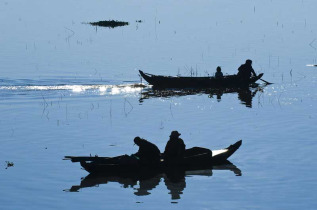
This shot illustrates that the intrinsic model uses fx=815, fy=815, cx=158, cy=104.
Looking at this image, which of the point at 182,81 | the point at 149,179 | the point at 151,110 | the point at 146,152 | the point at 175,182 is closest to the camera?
the point at 175,182

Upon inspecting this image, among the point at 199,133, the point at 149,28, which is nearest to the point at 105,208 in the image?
the point at 199,133

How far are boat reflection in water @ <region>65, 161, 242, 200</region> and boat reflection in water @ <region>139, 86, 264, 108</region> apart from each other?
12.0m

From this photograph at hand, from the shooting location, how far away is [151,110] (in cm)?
2961

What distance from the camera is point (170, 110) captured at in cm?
2955

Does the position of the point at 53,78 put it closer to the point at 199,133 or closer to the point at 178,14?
the point at 199,133

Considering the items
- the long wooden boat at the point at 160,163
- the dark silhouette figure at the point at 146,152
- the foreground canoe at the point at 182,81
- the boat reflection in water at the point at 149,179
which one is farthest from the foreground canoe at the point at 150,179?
the foreground canoe at the point at 182,81

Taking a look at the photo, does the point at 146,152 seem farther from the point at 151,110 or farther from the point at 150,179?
the point at 151,110

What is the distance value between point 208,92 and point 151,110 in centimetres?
574

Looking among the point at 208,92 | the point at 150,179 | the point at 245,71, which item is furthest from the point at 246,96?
the point at 150,179

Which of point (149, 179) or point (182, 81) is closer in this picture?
point (149, 179)

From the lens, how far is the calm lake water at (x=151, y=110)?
18578 millimetres

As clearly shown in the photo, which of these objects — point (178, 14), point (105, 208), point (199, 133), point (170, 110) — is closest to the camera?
point (105, 208)

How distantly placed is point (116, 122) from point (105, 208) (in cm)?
985

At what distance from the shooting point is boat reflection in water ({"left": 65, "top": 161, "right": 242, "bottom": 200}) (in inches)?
749
